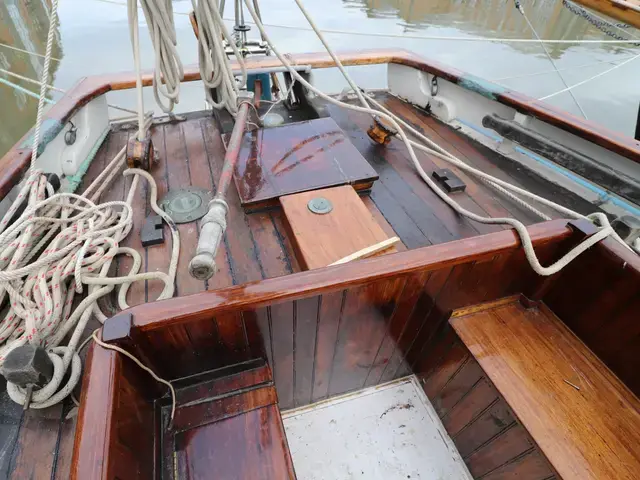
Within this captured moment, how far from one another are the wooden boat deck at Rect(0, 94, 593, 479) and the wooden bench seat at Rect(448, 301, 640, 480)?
0.42 meters

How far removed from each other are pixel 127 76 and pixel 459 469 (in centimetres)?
282

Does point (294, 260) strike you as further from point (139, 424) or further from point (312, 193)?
point (139, 424)

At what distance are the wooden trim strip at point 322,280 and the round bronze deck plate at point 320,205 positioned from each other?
0.50 meters

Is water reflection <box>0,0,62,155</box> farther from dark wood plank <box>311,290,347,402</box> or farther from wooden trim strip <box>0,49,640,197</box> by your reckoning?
dark wood plank <box>311,290,347,402</box>

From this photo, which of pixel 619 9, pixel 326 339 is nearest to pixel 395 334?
pixel 326 339

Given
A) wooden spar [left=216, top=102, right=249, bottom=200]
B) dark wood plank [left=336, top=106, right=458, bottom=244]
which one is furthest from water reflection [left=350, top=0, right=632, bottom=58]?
wooden spar [left=216, top=102, right=249, bottom=200]

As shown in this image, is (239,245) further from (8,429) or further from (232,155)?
(8,429)

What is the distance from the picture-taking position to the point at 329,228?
1.50 metres

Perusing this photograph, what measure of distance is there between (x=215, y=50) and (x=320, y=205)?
2.91 ft

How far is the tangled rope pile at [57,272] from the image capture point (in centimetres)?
113

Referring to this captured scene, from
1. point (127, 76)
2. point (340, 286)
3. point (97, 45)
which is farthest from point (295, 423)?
point (97, 45)

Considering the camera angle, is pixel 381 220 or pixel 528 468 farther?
pixel 381 220

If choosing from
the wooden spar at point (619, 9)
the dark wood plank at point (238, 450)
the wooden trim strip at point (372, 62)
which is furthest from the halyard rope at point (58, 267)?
the wooden spar at point (619, 9)

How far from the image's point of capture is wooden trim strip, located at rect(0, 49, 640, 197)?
63.7 inches
